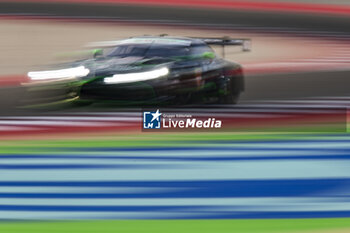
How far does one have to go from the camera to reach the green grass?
2.22 metres

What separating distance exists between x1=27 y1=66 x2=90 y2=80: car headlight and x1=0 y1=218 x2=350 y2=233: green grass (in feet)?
3.77

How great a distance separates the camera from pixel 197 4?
3279 mm

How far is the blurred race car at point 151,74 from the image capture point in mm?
3039

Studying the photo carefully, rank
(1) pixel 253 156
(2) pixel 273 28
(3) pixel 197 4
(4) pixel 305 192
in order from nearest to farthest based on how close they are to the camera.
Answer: (4) pixel 305 192, (1) pixel 253 156, (3) pixel 197 4, (2) pixel 273 28

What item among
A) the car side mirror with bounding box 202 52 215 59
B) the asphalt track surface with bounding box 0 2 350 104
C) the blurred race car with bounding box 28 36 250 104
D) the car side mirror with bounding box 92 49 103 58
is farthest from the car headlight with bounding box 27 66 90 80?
the car side mirror with bounding box 202 52 215 59

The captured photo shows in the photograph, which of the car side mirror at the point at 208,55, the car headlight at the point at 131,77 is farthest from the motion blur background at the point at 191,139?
the car headlight at the point at 131,77

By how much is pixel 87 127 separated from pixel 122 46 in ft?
2.12

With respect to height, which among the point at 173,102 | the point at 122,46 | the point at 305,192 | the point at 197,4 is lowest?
the point at 305,192

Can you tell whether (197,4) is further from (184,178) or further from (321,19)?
(184,178)

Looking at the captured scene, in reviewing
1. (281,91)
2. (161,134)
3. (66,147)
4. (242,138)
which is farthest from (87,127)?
(281,91)
